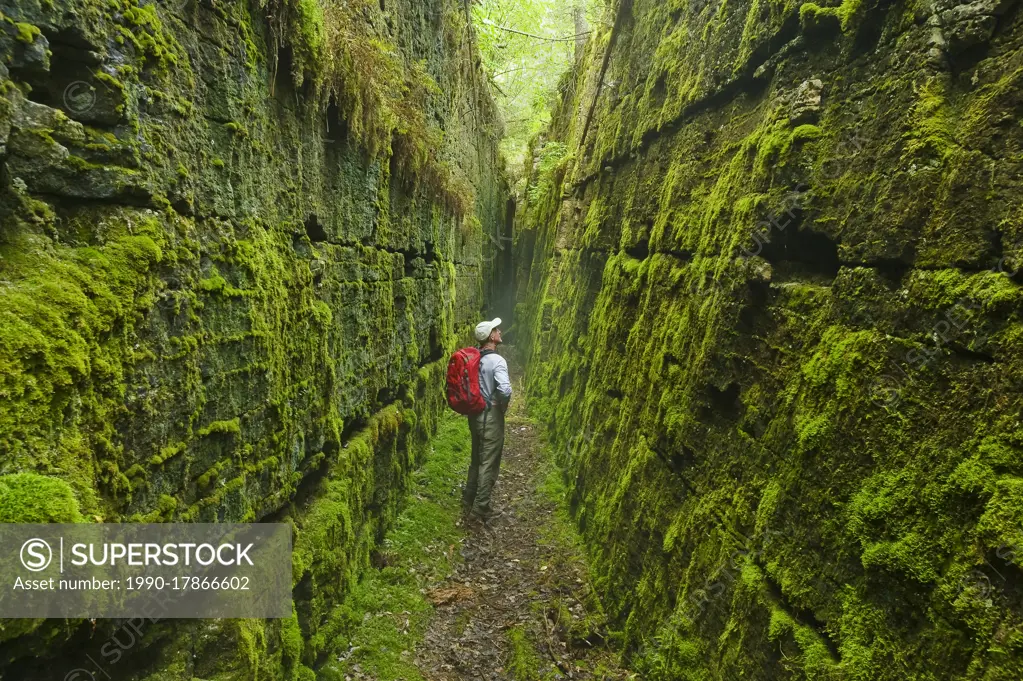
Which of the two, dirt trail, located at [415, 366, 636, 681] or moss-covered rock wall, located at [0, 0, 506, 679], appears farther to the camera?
dirt trail, located at [415, 366, 636, 681]

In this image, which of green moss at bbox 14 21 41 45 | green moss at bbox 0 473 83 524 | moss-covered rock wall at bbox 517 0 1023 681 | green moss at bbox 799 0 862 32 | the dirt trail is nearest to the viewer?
green moss at bbox 0 473 83 524

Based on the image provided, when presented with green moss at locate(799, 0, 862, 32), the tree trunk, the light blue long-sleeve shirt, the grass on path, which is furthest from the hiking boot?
the tree trunk

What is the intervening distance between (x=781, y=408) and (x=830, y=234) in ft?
4.13

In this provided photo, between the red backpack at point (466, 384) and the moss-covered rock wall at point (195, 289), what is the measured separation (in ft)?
5.45

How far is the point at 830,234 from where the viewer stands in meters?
3.87

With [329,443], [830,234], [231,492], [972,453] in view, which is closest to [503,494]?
[329,443]

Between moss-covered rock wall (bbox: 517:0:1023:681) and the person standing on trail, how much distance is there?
207 cm

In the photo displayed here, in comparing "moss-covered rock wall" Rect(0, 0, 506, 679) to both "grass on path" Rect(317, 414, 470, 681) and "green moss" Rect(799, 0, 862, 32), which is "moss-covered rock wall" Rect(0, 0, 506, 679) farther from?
"green moss" Rect(799, 0, 862, 32)

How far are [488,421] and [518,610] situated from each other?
9.81ft

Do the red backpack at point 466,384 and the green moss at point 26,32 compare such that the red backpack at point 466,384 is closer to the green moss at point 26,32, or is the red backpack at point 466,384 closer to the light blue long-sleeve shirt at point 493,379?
the light blue long-sleeve shirt at point 493,379

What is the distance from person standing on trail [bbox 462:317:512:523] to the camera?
28.6ft

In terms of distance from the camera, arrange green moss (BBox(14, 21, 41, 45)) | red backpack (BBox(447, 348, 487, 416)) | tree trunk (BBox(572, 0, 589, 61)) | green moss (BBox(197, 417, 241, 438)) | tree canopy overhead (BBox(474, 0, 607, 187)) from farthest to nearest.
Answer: tree canopy overhead (BBox(474, 0, 607, 187)) → tree trunk (BBox(572, 0, 589, 61)) → red backpack (BBox(447, 348, 487, 416)) → green moss (BBox(197, 417, 241, 438)) → green moss (BBox(14, 21, 41, 45))

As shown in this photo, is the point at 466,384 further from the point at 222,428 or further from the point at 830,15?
the point at 830,15

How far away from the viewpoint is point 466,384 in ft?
28.5
